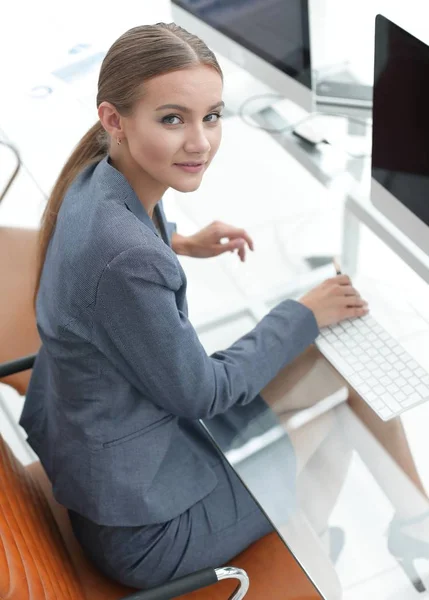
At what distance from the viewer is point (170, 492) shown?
56.4 inches

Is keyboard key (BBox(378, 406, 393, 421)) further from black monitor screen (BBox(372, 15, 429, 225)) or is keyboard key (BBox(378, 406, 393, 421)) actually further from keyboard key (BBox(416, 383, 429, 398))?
black monitor screen (BBox(372, 15, 429, 225))

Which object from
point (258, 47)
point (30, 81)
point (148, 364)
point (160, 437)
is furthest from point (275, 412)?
point (30, 81)

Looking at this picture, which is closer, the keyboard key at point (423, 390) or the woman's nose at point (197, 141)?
the woman's nose at point (197, 141)

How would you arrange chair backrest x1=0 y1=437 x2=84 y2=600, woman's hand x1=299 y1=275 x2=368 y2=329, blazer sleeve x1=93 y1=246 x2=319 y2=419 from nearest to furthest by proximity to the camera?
chair backrest x1=0 y1=437 x2=84 y2=600, blazer sleeve x1=93 y1=246 x2=319 y2=419, woman's hand x1=299 y1=275 x2=368 y2=329

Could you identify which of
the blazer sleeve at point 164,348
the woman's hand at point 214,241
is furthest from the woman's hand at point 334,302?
the woman's hand at point 214,241

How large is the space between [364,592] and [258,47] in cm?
141

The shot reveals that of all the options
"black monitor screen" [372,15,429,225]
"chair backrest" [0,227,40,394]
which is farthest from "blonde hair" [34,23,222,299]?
"chair backrest" [0,227,40,394]

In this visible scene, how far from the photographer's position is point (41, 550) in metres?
1.24

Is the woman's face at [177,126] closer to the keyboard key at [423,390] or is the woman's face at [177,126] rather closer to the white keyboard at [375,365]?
the white keyboard at [375,365]

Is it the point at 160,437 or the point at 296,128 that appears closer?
the point at 160,437

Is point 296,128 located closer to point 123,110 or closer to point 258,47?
point 258,47

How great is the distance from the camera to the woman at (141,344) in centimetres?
125

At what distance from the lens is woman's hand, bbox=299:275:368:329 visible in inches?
61.1

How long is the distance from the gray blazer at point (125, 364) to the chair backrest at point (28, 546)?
73 millimetres
